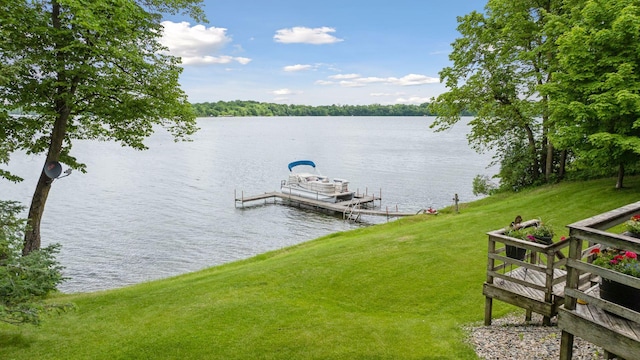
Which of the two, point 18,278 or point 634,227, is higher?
point 634,227

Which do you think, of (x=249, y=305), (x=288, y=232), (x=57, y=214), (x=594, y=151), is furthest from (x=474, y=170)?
(x=249, y=305)

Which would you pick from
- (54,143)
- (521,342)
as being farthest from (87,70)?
(521,342)

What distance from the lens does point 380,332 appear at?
27.3 ft

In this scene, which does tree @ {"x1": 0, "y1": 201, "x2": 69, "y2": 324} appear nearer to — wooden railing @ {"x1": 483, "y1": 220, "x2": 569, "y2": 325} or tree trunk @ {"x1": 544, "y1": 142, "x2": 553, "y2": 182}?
wooden railing @ {"x1": 483, "y1": 220, "x2": 569, "y2": 325}

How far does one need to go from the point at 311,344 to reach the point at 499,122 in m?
24.6

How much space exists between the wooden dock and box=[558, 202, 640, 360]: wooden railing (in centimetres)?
3037

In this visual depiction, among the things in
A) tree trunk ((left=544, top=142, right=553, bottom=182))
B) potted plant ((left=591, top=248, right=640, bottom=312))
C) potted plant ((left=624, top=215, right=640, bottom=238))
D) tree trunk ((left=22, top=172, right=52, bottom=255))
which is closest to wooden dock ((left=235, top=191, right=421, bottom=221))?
tree trunk ((left=544, top=142, right=553, bottom=182))

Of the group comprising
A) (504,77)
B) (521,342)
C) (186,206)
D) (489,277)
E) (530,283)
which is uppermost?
(504,77)

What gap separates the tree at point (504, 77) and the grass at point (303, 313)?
1233cm

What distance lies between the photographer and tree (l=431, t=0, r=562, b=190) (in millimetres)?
24344

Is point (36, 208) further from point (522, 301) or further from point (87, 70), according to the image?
point (522, 301)

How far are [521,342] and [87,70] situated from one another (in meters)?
12.8

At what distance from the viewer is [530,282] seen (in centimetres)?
765

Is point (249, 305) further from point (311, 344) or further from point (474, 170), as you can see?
point (474, 170)
